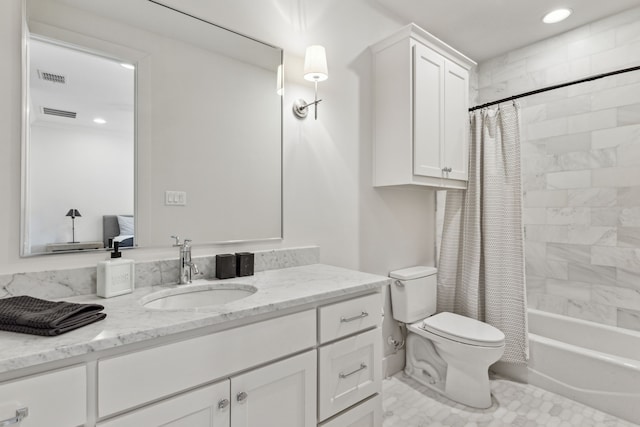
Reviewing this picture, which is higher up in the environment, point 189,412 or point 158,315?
point 158,315

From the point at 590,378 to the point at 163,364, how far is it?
7.95 ft

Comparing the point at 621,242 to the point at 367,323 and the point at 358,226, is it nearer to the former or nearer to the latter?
the point at 358,226

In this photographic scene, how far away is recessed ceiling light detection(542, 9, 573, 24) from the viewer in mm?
2334

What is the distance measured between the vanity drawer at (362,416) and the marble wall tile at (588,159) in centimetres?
236

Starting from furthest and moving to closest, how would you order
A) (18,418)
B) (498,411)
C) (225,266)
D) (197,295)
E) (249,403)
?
(498,411)
(225,266)
(197,295)
(249,403)
(18,418)

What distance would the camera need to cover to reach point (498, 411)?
76.1 inches

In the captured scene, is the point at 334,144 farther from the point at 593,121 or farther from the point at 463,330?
the point at 593,121

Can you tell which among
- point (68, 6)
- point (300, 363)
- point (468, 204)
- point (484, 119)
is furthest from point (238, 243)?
point (484, 119)

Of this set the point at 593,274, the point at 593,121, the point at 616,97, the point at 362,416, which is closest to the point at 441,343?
the point at 362,416

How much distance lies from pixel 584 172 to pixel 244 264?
264 cm

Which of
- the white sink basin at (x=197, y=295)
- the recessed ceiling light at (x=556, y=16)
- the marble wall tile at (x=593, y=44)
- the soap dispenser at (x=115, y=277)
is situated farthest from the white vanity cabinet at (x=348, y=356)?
the marble wall tile at (x=593, y=44)

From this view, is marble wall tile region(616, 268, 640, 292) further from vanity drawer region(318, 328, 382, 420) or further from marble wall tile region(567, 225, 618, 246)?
vanity drawer region(318, 328, 382, 420)

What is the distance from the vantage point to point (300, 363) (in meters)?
1.18

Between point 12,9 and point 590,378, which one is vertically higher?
point 12,9
